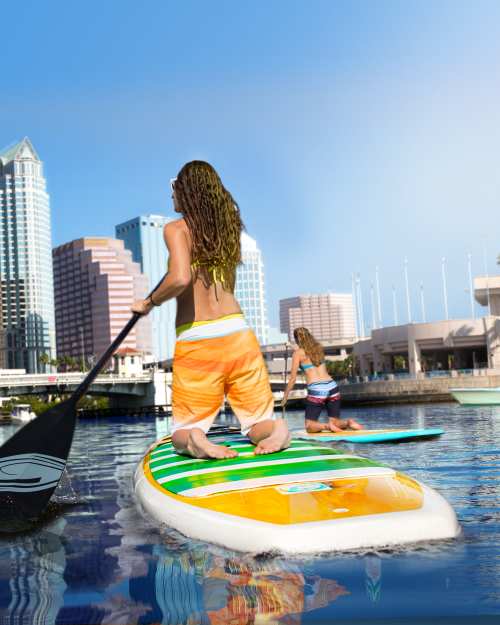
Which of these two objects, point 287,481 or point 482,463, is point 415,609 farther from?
point 482,463

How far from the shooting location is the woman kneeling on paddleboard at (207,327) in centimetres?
612

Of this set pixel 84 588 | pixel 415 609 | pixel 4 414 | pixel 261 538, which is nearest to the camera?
pixel 415 609

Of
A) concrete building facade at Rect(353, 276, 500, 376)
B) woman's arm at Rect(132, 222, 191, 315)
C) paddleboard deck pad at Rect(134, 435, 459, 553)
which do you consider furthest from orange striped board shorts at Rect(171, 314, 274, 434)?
concrete building facade at Rect(353, 276, 500, 376)

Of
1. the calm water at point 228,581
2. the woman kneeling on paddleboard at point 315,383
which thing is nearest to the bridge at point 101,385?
the woman kneeling on paddleboard at point 315,383

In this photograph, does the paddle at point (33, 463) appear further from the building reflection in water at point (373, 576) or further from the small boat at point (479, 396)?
the small boat at point (479, 396)

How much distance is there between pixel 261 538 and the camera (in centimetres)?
404

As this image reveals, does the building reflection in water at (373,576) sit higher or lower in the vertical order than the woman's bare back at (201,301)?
lower

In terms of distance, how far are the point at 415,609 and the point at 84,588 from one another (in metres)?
1.61

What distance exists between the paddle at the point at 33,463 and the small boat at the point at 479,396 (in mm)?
28423

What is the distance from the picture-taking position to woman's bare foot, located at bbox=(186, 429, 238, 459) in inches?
224

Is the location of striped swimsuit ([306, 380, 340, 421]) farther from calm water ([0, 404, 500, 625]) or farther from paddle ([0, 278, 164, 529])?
calm water ([0, 404, 500, 625])

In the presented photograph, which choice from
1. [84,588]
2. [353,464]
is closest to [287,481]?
Result: [353,464]

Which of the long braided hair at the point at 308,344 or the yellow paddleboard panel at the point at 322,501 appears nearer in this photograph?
the yellow paddleboard panel at the point at 322,501

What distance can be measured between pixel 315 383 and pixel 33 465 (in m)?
7.84
